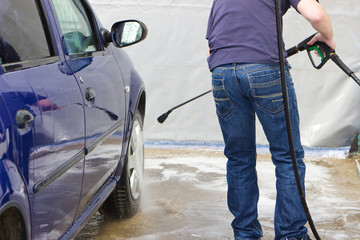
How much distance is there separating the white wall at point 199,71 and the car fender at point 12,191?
5228 mm

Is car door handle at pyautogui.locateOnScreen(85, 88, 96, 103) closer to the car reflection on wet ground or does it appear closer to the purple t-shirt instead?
the purple t-shirt

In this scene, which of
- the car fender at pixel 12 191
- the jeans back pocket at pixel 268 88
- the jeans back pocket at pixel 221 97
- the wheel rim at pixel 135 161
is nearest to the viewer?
the car fender at pixel 12 191

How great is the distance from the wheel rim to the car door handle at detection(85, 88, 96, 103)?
113cm

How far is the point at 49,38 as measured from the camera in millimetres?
2898

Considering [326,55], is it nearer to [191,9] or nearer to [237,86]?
[237,86]

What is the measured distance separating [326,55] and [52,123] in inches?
66.5

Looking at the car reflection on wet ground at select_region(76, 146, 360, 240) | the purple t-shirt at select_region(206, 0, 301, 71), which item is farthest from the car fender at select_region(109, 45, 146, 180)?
the purple t-shirt at select_region(206, 0, 301, 71)

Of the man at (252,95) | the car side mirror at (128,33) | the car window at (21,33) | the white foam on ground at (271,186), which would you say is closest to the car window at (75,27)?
the car side mirror at (128,33)

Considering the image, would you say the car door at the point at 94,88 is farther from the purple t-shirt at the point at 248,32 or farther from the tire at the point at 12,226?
the tire at the point at 12,226

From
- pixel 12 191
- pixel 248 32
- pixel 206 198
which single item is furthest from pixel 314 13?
pixel 206 198

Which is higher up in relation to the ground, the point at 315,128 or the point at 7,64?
the point at 7,64

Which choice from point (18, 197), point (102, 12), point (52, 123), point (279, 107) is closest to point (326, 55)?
point (279, 107)

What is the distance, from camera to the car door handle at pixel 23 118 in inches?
83.3

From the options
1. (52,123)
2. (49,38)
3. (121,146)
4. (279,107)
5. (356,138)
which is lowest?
(356,138)
